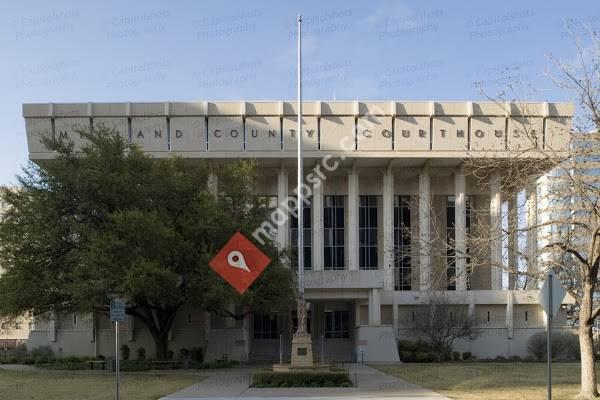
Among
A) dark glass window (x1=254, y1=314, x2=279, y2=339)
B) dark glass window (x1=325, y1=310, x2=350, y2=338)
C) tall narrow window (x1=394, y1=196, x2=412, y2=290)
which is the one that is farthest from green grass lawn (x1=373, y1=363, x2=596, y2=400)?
tall narrow window (x1=394, y1=196, x2=412, y2=290)

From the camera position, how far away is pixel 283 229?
2306 inches

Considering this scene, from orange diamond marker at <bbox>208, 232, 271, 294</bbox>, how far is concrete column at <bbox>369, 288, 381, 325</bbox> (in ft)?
54.3

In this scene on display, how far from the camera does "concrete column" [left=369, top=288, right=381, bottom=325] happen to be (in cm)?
5134

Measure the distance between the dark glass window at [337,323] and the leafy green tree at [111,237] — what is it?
736 inches

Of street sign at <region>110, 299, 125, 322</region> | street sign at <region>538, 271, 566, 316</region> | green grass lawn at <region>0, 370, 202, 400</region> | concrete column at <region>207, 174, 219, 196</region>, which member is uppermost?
concrete column at <region>207, 174, 219, 196</region>

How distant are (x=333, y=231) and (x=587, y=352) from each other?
40440mm

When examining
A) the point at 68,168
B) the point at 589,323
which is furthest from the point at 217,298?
the point at 589,323

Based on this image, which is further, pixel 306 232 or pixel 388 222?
pixel 306 232

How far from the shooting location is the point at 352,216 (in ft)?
192

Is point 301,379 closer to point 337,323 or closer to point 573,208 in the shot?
point 573,208

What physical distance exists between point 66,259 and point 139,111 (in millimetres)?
20825

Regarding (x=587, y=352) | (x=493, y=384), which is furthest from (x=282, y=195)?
(x=587, y=352)

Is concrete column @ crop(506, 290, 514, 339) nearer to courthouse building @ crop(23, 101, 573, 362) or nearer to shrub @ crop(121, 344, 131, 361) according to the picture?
courthouse building @ crop(23, 101, 573, 362)

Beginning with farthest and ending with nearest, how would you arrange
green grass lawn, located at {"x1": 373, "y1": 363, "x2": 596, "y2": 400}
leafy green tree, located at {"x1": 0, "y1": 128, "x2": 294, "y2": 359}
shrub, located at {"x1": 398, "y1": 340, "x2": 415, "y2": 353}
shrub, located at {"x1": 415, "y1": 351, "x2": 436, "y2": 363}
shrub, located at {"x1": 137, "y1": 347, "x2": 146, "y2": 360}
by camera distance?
shrub, located at {"x1": 137, "y1": 347, "x2": 146, "y2": 360}
shrub, located at {"x1": 398, "y1": 340, "x2": 415, "y2": 353}
shrub, located at {"x1": 415, "y1": 351, "x2": 436, "y2": 363}
leafy green tree, located at {"x1": 0, "y1": 128, "x2": 294, "y2": 359}
green grass lawn, located at {"x1": 373, "y1": 363, "x2": 596, "y2": 400}
